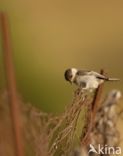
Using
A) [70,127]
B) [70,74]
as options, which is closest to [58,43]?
[70,74]

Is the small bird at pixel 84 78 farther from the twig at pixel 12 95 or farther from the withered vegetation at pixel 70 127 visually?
the twig at pixel 12 95

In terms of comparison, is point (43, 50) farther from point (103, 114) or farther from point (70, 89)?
point (103, 114)

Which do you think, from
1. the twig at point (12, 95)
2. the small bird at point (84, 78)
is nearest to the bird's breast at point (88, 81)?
the small bird at point (84, 78)

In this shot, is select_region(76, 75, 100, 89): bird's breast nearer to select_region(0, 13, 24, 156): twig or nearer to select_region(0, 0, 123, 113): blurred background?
select_region(0, 0, 123, 113): blurred background

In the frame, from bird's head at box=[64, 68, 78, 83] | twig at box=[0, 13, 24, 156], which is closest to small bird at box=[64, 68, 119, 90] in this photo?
bird's head at box=[64, 68, 78, 83]

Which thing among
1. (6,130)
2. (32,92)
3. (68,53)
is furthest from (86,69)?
(6,130)

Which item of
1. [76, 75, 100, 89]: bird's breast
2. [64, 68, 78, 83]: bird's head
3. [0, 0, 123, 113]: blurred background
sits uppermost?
[0, 0, 123, 113]: blurred background
